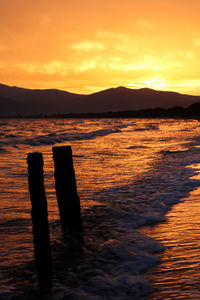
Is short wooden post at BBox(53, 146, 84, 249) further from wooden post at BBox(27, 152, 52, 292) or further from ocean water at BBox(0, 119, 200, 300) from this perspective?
wooden post at BBox(27, 152, 52, 292)

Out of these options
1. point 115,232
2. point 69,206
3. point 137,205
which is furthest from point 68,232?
point 137,205

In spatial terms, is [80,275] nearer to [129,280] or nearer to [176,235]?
[129,280]

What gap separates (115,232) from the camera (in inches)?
227

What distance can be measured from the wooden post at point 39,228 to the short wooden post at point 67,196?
1.18 m

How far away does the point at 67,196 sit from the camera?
208 inches

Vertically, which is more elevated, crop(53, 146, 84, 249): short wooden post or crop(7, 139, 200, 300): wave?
crop(53, 146, 84, 249): short wooden post

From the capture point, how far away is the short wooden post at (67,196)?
5.19m

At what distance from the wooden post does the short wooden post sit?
3.86 ft

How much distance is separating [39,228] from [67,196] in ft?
4.66

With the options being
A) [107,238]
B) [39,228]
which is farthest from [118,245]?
[39,228]

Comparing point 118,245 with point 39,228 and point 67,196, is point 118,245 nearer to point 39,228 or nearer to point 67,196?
point 67,196

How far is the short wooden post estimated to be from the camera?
519 centimetres

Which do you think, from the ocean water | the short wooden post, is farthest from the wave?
the short wooden post

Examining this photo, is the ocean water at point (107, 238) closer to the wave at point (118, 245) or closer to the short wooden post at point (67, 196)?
the wave at point (118, 245)
